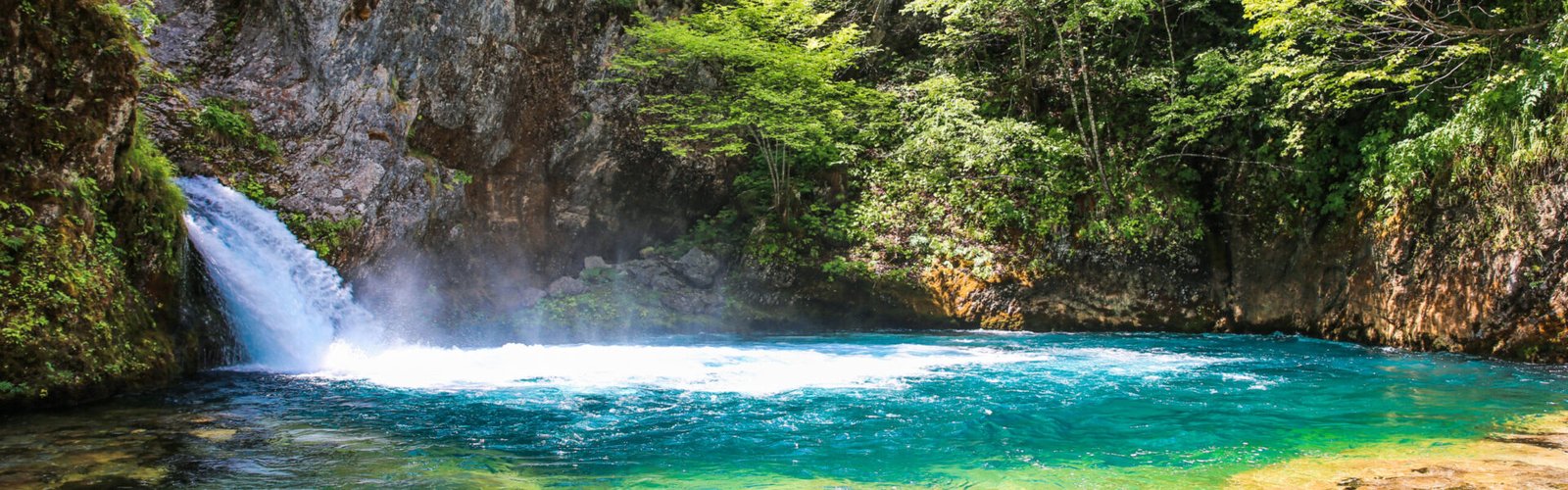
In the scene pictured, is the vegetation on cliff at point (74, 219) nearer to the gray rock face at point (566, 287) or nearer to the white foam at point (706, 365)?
the white foam at point (706, 365)

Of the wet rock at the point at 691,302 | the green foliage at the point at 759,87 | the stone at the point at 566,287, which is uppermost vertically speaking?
the green foliage at the point at 759,87

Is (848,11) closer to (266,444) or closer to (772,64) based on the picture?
(772,64)

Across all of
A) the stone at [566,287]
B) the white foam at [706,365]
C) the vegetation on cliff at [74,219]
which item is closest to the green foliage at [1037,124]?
the stone at [566,287]

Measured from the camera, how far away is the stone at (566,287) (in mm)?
14797

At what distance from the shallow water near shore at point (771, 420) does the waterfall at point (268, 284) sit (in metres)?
0.50

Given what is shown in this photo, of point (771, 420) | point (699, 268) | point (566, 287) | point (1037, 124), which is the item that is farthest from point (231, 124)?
point (1037, 124)

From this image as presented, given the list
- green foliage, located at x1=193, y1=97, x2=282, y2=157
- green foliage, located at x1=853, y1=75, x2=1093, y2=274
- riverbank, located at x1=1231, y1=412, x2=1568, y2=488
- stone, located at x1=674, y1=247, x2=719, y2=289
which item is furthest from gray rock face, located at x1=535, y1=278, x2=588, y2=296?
riverbank, located at x1=1231, y1=412, x2=1568, y2=488

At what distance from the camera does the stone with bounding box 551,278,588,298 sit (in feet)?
48.5

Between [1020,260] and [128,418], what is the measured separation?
1163 centimetres

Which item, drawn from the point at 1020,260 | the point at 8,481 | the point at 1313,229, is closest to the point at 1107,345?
the point at 1020,260

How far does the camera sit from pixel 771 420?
594 centimetres

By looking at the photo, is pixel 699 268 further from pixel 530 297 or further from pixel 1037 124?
pixel 1037 124

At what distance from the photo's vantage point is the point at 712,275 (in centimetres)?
1553

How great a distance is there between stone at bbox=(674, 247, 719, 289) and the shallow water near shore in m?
5.80
